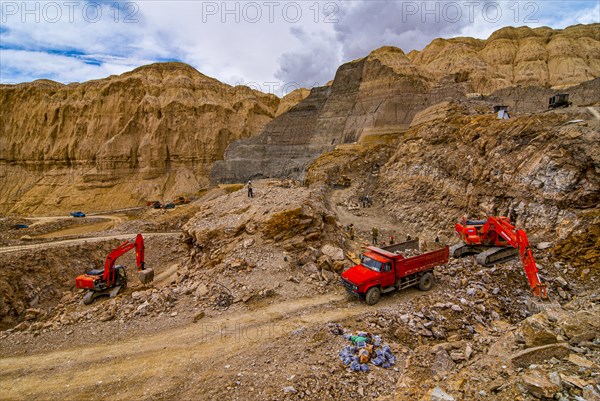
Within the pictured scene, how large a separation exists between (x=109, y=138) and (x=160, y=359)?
57684 mm

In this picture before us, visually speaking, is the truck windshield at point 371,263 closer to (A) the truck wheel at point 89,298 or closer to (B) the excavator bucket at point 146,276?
(B) the excavator bucket at point 146,276

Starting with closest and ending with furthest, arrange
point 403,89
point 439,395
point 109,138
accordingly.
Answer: point 439,395 < point 403,89 < point 109,138

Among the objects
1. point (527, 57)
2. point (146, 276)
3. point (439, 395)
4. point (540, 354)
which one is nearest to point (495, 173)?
point (540, 354)

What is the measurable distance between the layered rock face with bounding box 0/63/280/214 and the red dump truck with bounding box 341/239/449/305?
152 feet

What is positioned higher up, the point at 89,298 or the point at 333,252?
the point at 333,252

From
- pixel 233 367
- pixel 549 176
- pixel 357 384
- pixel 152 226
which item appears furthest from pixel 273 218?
pixel 152 226

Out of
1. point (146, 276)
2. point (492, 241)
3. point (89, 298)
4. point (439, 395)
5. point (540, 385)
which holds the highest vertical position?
point (492, 241)

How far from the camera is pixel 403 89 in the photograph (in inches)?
1309

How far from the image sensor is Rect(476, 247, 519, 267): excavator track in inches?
437

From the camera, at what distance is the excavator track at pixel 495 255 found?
1109cm

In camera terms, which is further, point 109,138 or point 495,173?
point 109,138

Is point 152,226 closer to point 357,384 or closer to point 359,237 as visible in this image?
point 359,237

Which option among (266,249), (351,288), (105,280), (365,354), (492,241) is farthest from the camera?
(105,280)

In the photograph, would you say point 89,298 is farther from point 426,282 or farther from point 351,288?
point 426,282
